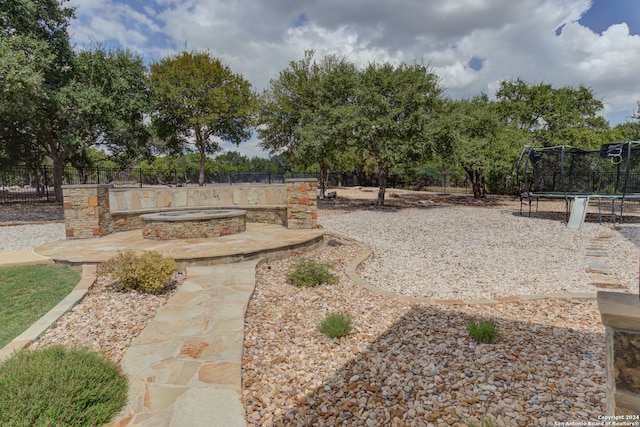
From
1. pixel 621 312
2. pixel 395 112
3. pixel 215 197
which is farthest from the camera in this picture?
pixel 395 112

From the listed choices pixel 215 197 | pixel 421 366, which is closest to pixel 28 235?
pixel 215 197

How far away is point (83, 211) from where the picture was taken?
297 inches

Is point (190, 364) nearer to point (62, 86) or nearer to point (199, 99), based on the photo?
point (62, 86)

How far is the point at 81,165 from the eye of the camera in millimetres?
22469

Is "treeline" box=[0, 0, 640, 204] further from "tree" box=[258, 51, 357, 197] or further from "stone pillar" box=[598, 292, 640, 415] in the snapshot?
"stone pillar" box=[598, 292, 640, 415]

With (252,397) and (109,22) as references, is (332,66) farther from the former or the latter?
(252,397)

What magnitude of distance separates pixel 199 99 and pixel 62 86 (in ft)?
26.1

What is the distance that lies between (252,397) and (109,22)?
12.2 meters

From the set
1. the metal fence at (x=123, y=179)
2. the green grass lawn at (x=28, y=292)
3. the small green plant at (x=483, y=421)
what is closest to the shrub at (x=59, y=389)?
the green grass lawn at (x=28, y=292)

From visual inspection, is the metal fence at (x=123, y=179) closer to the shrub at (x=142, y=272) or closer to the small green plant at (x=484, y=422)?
the shrub at (x=142, y=272)

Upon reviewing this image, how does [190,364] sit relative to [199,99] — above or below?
below

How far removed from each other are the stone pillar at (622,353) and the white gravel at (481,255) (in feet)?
11.0

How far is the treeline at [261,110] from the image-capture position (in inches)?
501

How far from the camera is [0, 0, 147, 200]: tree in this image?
1075cm
